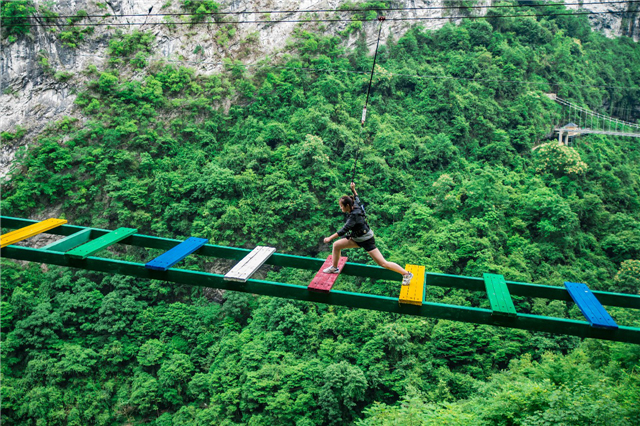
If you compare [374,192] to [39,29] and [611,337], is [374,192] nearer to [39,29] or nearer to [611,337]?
[611,337]

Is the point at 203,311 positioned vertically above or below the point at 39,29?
below

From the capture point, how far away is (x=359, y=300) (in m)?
3.66

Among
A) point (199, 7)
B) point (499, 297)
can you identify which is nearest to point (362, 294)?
point (499, 297)

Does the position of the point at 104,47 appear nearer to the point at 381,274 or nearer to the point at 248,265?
the point at 248,265

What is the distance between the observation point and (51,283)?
1359 centimetres

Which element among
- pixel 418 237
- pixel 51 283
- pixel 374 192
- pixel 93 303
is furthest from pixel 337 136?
pixel 51 283

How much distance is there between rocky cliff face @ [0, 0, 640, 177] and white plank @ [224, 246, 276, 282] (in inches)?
552

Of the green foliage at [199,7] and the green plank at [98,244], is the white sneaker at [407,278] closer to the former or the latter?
the green plank at [98,244]

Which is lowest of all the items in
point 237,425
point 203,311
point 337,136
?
point 237,425

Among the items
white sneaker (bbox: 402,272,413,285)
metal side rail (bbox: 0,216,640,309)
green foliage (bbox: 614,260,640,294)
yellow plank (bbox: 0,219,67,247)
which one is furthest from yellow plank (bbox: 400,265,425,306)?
green foliage (bbox: 614,260,640,294)

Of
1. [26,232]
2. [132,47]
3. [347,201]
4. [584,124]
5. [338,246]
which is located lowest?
[338,246]

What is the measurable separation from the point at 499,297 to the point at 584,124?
22668mm

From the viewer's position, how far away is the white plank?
3771 mm

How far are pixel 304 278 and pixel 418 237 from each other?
164 inches
